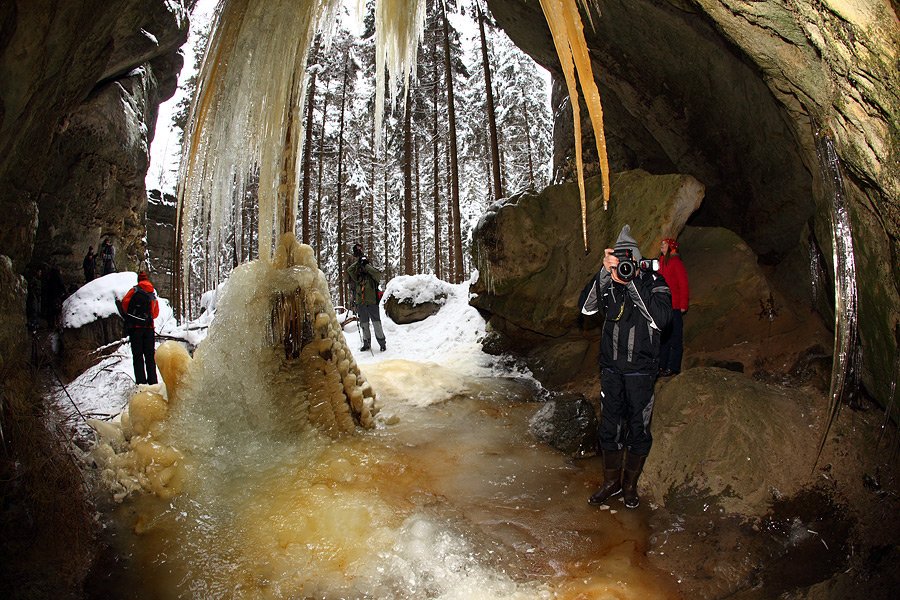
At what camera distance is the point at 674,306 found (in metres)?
6.20

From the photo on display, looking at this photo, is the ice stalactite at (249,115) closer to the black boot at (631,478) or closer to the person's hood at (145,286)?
the person's hood at (145,286)

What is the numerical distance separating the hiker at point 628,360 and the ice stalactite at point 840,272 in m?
1.17

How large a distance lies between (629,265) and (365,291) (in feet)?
23.8

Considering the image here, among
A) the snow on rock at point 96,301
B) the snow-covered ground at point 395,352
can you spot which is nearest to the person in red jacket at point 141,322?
the snow-covered ground at point 395,352

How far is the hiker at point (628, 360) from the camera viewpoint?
403 cm

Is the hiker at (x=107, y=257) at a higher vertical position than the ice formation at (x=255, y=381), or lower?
higher

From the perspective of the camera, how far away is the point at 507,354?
9547 mm

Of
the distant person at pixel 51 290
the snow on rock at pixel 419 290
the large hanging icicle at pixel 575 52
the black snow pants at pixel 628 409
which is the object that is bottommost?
the black snow pants at pixel 628 409

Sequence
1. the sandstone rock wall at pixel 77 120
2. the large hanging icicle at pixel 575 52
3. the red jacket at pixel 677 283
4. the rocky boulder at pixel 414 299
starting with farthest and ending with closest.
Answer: the rocky boulder at pixel 414 299 → the red jacket at pixel 677 283 → the sandstone rock wall at pixel 77 120 → the large hanging icicle at pixel 575 52

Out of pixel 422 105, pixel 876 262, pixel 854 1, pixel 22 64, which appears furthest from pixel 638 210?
pixel 422 105

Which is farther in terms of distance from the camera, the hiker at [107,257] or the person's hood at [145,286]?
the hiker at [107,257]

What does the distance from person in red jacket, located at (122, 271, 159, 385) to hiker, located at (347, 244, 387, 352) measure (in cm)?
382

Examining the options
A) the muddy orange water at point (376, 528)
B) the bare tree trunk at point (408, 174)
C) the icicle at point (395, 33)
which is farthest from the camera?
→ the bare tree trunk at point (408, 174)

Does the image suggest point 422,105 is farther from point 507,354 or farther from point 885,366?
point 885,366
